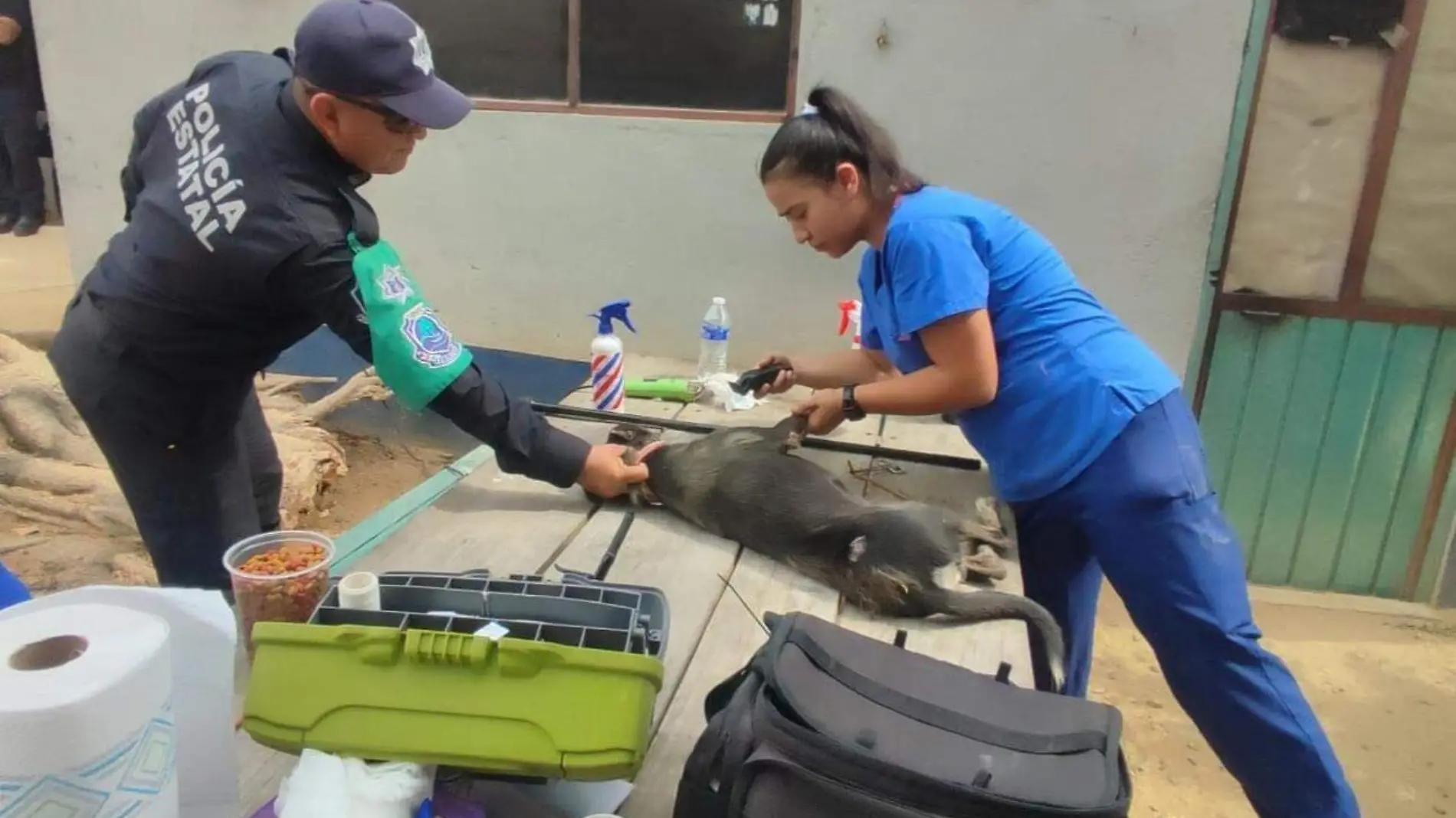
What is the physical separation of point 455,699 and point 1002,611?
96 cm

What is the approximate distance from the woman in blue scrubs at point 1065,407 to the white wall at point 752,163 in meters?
1.48

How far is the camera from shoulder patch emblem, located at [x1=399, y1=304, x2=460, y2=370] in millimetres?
1714

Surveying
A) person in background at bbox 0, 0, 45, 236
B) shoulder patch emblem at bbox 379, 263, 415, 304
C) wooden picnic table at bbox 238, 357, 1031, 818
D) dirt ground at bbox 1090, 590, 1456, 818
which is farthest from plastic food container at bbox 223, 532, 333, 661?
A: person in background at bbox 0, 0, 45, 236

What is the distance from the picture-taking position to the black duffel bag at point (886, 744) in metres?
0.99

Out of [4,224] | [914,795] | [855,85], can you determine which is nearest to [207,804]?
[914,795]

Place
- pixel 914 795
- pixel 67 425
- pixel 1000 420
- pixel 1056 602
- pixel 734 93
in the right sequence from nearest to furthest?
pixel 914 795
pixel 1000 420
pixel 1056 602
pixel 734 93
pixel 67 425

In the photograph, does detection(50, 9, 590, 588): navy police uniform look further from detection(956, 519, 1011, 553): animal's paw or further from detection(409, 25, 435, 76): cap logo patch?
detection(956, 519, 1011, 553): animal's paw

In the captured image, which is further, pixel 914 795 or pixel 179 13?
pixel 179 13

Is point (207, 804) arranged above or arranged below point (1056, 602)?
above

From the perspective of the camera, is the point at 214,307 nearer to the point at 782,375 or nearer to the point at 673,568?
the point at 673,568

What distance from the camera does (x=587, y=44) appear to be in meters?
3.67

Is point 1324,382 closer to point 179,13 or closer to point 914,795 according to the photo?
point 914,795

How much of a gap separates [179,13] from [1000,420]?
363 cm

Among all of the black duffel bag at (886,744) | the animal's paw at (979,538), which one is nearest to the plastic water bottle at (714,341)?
the animal's paw at (979,538)
